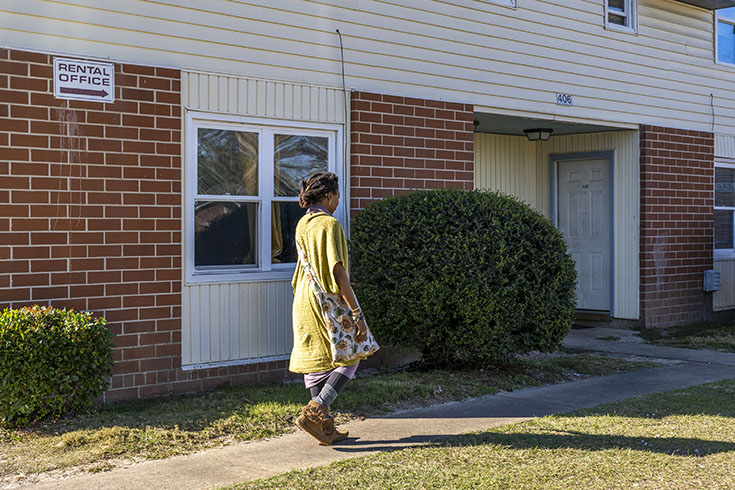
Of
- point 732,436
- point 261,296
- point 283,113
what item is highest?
point 283,113

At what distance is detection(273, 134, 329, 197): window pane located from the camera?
8.62 metres

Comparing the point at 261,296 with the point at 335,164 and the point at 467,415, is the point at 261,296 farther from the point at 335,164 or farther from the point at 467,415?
the point at 467,415

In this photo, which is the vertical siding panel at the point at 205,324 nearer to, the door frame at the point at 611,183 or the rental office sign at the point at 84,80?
the rental office sign at the point at 84,80

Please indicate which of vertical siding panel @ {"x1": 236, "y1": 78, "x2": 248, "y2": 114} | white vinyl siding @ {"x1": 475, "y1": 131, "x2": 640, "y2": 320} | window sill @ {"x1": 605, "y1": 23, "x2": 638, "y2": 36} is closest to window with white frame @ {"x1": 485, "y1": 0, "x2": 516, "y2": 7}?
window sill @ {"x1": 605, "y1": 23, "x2": 638, "y2": 36}

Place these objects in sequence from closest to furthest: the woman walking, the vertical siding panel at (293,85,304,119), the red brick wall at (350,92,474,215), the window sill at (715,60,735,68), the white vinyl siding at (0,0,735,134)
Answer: the woman walking < the white vinyl siding at (0,0,735,134) < the vertical siding panel at (293,85,304,119) < the red brick wall at (350,92,474,215) < the window sill at (715,60,735,68)

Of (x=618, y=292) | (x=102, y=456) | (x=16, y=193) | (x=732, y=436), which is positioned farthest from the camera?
(x=618, y=292)

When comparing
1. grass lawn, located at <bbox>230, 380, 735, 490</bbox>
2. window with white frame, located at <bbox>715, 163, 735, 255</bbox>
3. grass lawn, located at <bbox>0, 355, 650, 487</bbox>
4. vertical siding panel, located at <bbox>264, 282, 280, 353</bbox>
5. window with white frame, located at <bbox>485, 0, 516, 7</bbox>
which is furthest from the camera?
window with white frame, located at <bbox>715, 163, 735, 255</bbox>

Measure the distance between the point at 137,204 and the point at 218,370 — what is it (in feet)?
5.58

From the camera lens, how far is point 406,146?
Answer: 9570 millimetres

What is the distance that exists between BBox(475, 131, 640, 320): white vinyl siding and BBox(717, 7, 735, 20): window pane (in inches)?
119

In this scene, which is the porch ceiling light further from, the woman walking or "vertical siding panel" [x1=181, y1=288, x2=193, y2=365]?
the woman walking

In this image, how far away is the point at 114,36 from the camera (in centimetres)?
743

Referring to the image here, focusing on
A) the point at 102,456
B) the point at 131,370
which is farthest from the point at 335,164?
the point at 102,456

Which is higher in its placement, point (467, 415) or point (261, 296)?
point (261, 296)
